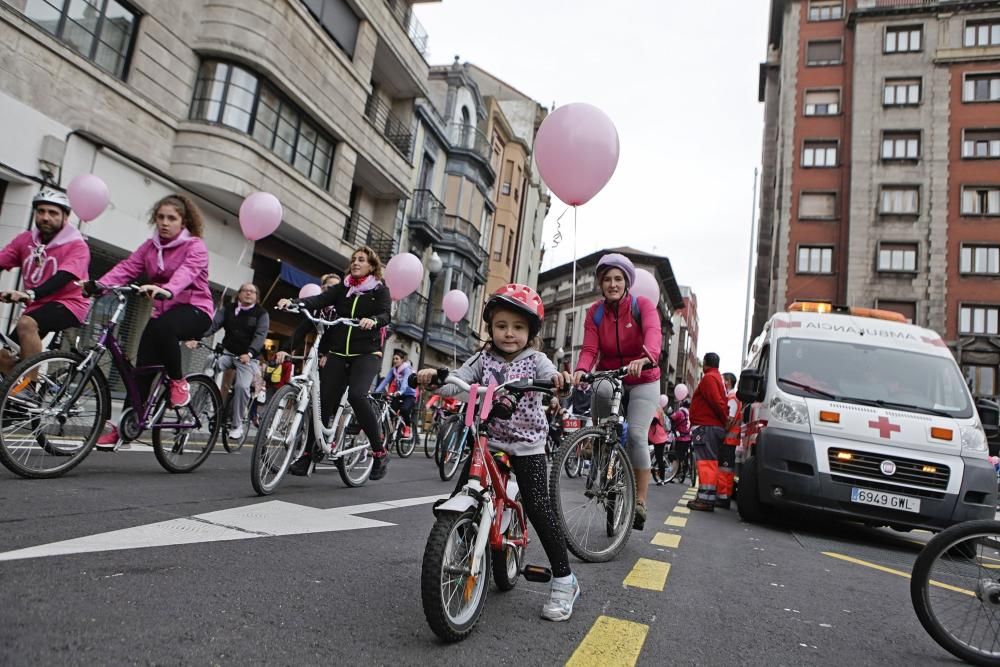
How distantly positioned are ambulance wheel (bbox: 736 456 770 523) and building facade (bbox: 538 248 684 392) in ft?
156

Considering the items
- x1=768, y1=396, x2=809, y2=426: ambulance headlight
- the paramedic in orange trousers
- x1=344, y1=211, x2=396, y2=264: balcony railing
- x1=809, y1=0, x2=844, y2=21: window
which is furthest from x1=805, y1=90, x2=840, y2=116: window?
x1=768, y1=396, x2=809, y2=426: ambulance headlight

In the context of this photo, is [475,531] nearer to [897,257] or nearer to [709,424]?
[709,424]

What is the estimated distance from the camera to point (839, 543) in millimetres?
6633

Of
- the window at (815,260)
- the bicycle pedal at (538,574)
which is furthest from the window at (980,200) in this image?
the bicycle pedal at (538,574)

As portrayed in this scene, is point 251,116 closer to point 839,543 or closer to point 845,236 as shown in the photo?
point 839,543

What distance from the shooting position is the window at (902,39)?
3925cm

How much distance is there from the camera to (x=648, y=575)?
3881mm

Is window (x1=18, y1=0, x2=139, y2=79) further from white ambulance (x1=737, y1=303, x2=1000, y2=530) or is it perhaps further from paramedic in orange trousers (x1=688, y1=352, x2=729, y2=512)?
white ambulance (x1=737, y1=303, x2=1000, y2=530)

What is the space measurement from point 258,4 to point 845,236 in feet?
110

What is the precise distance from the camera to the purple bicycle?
4.30 meters

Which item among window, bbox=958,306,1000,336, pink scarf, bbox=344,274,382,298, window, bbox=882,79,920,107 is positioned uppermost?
window, bbox=882,79,920,107

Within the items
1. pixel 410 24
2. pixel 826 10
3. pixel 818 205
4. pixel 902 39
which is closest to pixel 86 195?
pixel 410 24

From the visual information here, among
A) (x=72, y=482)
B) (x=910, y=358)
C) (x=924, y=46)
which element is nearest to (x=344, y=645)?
(x=72, y=482)

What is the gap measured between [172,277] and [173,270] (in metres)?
0.13
